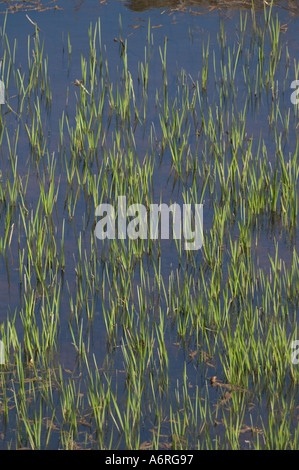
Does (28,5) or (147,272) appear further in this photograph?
(28,5)

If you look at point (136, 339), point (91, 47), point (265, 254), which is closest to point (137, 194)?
point (265, 254)

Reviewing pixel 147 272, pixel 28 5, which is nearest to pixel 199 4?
pixel 28 5

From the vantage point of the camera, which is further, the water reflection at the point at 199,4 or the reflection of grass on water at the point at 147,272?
the water reflection at the point at 199,4

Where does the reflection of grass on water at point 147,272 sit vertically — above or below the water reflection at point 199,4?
below

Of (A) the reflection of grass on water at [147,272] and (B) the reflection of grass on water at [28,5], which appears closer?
(A) the reflection of grass on water at [147,272]

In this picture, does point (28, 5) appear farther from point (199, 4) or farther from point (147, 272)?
point (147, 272)

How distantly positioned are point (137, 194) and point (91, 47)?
168 cm

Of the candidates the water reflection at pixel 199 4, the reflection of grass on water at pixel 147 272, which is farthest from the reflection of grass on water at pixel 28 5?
the reflection of grass on water at pixel 147 272

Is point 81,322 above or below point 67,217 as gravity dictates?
below

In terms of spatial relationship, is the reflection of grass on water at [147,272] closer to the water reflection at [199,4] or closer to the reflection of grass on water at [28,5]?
the reflection of grass on water at [28,5]

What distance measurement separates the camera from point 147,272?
460cm

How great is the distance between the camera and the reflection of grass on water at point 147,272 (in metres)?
3.68
